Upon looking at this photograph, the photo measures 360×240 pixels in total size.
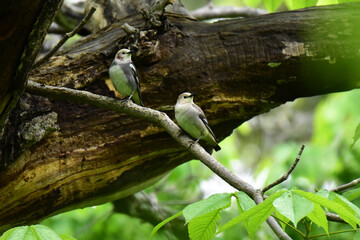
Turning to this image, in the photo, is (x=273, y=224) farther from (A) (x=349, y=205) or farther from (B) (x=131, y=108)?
(B) (x=131, y=108)

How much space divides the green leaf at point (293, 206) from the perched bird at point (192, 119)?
141 centimetres

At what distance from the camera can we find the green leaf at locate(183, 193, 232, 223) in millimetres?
1929

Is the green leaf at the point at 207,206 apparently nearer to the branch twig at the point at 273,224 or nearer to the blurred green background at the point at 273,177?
the branch twig at the point at 273,224

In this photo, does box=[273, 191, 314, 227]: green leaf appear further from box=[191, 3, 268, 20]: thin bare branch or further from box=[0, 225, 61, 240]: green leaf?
box=[191, 3, 268, 20]: thin bare branch

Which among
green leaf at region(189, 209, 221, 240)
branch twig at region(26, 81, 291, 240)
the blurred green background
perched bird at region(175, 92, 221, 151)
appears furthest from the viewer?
the blurred green background

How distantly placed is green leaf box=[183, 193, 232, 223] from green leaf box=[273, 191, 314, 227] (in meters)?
0.24

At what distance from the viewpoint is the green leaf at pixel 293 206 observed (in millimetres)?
1765

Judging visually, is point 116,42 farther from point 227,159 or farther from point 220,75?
point 227,159

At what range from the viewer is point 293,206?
5.96ft

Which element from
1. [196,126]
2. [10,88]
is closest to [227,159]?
Result: [196,126]

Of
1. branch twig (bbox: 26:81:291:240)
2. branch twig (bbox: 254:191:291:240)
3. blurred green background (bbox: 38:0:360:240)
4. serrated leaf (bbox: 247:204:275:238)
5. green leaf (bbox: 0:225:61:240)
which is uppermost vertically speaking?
branch twig (bbox: 26:81:291:240)

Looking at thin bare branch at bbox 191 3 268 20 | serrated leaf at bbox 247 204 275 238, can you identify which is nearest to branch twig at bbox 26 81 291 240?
serrated leaf at bbox 247 204 275 238

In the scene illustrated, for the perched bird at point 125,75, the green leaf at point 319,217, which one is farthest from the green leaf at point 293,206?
the perched bird at point 125,75

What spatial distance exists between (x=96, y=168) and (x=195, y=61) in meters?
1.01
